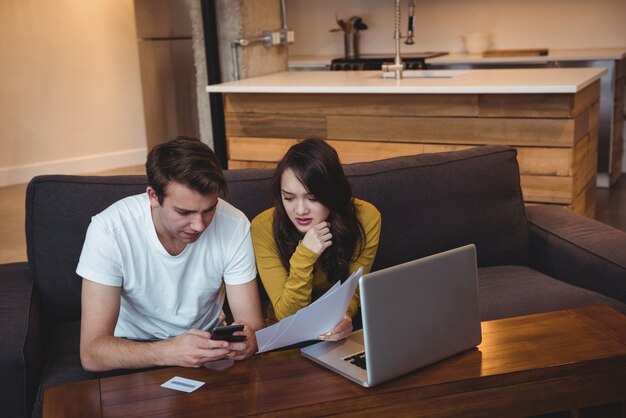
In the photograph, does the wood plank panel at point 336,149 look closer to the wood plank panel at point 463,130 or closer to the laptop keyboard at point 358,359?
the wood plank panel at point 463,130

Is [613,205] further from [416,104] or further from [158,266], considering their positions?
[158,266]

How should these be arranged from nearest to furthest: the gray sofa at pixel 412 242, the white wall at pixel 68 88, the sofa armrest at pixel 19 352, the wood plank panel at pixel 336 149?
1. the sofa armrest at pixel 19 352
2. the gray sofa at pixel 412 242
3. the wood plank panel at pixel 336 149
4. the white wall at pixel 68 88

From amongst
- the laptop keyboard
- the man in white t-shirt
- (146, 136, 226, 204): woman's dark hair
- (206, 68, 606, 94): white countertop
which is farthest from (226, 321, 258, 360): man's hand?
(206, 68, 606, 94): white countertop

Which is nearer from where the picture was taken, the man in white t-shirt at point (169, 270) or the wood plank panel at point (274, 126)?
the man in white t-shirt at point (169, 270)

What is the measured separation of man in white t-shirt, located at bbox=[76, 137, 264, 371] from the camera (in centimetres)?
174

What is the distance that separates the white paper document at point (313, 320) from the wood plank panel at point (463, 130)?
6.84ft

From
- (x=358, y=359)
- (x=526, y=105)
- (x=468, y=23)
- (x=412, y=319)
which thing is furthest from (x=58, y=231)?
(x=468, y=23)

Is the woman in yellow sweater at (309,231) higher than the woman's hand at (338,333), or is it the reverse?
the woman in yellow sweater at (309,231)

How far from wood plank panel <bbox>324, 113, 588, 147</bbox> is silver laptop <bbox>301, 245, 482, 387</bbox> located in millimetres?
2021

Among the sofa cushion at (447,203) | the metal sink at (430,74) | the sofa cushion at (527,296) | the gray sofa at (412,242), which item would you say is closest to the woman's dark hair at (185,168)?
the gray sofa at (412,242)

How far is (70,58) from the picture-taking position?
6.47m

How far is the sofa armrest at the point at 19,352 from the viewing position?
1951 millimetres

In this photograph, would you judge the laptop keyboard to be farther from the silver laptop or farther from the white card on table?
the white card on table

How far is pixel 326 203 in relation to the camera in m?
2.00
